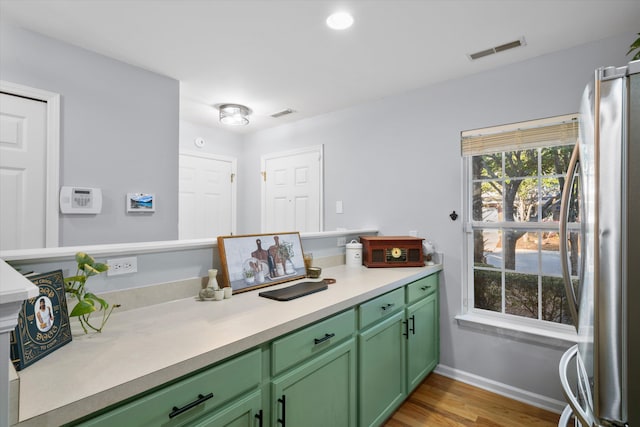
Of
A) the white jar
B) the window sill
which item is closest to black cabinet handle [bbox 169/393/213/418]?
the white jar

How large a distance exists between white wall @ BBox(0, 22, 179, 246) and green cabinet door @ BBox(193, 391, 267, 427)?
6.17 ft

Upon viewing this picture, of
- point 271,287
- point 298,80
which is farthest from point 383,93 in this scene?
point 271,287

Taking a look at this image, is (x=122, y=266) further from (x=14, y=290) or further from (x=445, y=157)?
(x=445, y=157)

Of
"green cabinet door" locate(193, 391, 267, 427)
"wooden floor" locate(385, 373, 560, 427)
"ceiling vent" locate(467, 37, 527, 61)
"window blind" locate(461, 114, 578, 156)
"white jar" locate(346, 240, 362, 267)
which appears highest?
"ceiling vent" locate(467, 37, 527, 61)

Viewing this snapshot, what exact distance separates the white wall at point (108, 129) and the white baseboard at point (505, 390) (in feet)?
8.36

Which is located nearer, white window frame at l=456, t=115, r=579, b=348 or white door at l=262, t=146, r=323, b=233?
white window frame at l=456, t=115, r=579, b=348

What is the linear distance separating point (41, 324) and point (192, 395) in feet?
1.61

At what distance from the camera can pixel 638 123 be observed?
0.85 metres


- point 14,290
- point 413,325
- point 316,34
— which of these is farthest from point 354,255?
point 14,290

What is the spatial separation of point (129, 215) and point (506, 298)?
9.68 feet

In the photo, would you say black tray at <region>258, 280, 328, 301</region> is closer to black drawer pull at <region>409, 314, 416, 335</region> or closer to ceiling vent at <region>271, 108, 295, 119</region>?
black drawer pull at <region>409, 314, 416, 335</region>

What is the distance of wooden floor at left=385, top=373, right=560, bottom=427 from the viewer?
6.75ft

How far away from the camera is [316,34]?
204 centimetres

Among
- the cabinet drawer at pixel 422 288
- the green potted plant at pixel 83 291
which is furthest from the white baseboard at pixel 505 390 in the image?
the green potted plant at pixel 83 291
